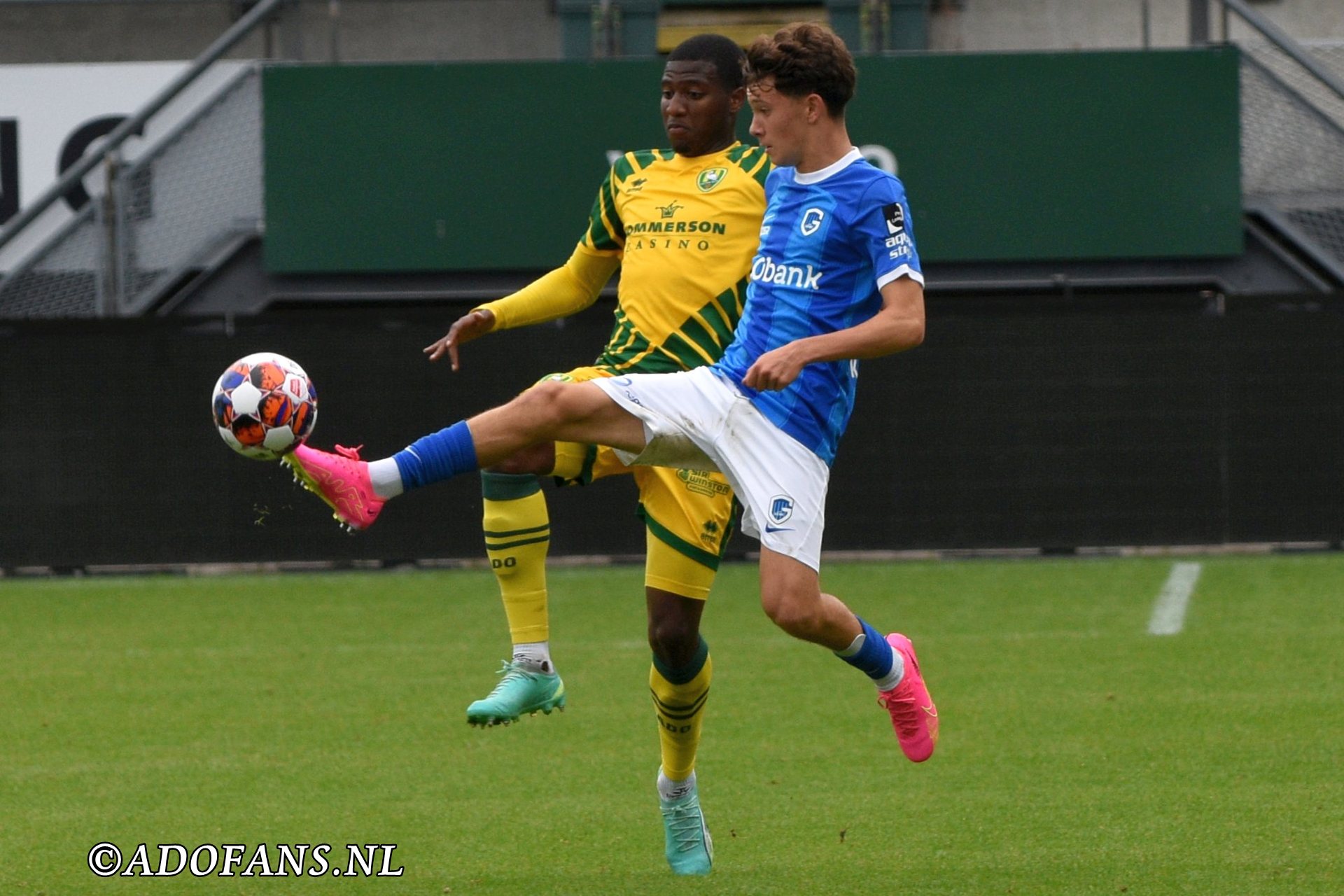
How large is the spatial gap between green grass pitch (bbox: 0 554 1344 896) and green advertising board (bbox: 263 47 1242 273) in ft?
10.4

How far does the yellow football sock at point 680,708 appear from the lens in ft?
19.5

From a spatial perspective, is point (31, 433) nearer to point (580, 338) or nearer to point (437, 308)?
point (437, 308)

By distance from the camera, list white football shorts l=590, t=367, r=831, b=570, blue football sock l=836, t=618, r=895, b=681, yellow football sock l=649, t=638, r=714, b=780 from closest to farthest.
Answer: white football shorts l=590, t=367, r=831, b=570
blue football sock l=836, t=618, r=895, b=681
yellow football sock l=649, t=638, r=714, b=780

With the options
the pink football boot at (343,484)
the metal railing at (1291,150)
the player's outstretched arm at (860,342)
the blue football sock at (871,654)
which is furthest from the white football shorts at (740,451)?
the metal railing at (1291,150)

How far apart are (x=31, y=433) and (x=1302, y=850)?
10356mm

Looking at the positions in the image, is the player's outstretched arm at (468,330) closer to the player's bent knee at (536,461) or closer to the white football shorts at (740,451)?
the player's bent knee at (536,461)

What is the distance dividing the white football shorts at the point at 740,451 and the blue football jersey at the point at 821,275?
6 centimetres

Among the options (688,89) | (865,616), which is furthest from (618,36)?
(688,89)

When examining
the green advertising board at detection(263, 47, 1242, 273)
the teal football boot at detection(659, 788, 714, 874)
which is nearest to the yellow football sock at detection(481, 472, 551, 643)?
the teal football boot at detection(659, 788, 714, 874)

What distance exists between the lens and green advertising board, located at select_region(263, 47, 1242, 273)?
14.3 meters

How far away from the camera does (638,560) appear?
14141 millimetres

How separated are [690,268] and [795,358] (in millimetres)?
1141

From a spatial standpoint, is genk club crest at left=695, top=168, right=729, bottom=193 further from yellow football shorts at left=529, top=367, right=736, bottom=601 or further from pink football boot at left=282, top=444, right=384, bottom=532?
pink football boot at left=282, top=444, right=384, bottom=532

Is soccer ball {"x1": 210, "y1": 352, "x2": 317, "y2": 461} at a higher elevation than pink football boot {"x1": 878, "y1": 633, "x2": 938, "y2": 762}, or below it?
higher
